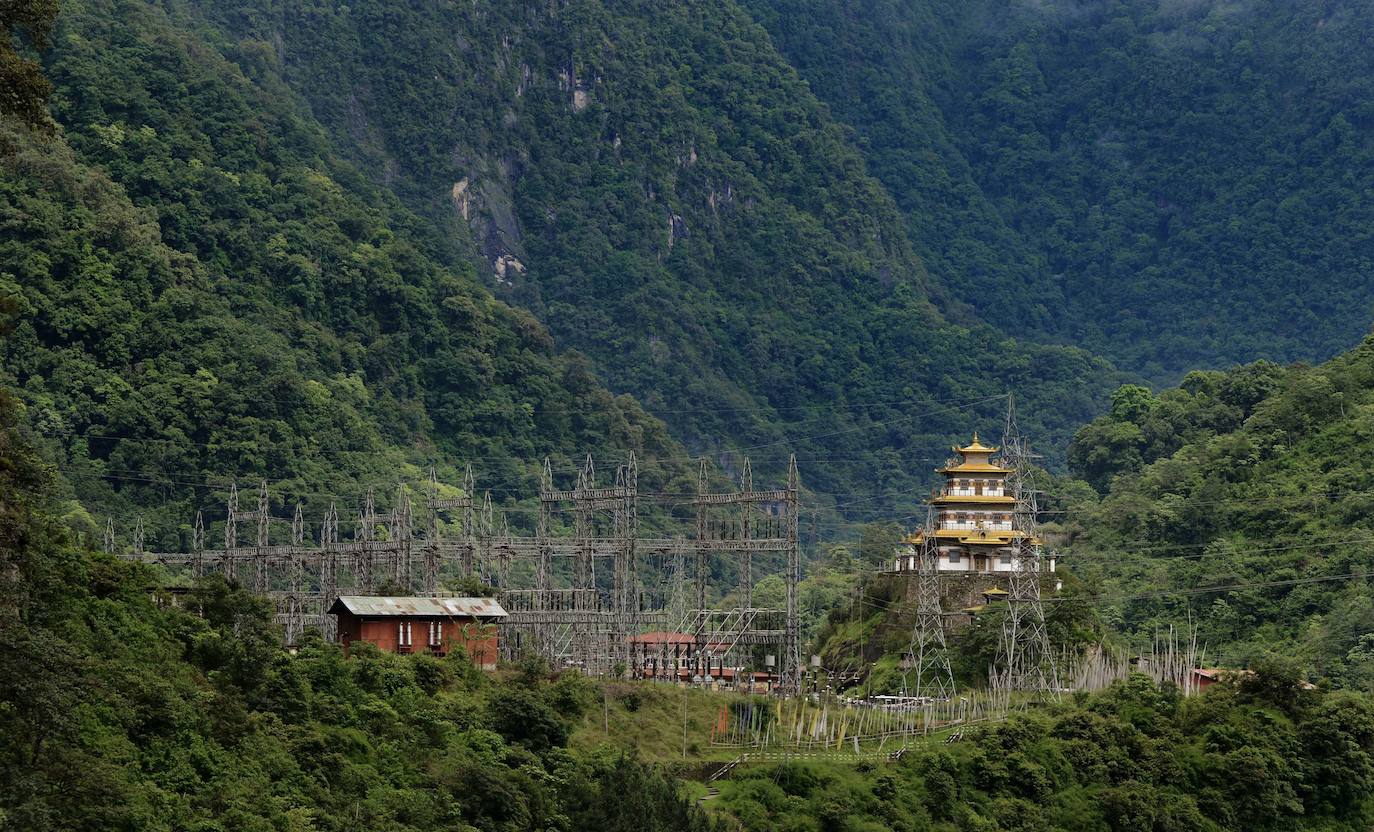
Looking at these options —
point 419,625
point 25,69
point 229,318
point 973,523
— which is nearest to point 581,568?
point 419,625

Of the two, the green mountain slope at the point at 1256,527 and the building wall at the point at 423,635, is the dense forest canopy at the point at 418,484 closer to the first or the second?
the green mountain slope at the point at 1256,527

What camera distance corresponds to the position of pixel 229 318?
127125 mm

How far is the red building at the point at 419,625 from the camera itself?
6606cm

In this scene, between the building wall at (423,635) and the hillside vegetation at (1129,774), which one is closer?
the hillside vegetation at (1129,774)

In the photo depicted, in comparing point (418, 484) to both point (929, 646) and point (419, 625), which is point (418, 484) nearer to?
point (929, 646)

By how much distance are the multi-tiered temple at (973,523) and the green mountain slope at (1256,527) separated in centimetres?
676

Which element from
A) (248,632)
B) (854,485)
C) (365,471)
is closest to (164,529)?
(365,471)

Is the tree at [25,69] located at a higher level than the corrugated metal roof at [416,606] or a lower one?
higher

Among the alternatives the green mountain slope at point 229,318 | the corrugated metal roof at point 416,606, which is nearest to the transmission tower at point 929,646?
the corrugated metal roof at point 416,606

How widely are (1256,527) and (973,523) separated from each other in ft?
49.9

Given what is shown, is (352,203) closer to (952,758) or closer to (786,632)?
(786,632)

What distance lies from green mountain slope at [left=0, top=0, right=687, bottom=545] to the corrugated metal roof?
3986 cm

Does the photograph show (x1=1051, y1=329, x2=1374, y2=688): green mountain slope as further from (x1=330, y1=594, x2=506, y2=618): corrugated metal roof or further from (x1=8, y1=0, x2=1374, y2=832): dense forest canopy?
(x1=330, y1=594, x2=506, y2=618): corrugated metal roof

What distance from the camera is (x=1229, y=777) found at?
7112 centimetres
